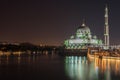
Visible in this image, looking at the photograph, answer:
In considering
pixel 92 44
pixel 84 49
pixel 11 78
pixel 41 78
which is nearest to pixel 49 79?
pixel 41 78

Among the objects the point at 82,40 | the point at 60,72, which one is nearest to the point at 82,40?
the point at 82,40

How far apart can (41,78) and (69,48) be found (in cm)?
9338

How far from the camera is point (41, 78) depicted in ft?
103

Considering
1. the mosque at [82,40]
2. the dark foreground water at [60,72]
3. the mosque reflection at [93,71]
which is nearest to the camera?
the mosque reflection at [93,71]

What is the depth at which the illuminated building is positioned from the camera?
12797cm

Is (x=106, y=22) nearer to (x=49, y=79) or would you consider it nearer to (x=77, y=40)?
(x=77, y=40)

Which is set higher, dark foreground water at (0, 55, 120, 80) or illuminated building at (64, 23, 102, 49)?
illuminated building at (64, 23, 102, 49)

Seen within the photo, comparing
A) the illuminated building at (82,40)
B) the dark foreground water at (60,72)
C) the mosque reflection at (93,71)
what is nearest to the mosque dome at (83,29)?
the illuminated building at (82,40)

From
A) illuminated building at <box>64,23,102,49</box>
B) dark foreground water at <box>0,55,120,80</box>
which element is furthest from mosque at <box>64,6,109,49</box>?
dark foreground water at <box>0,55,120,80</box>

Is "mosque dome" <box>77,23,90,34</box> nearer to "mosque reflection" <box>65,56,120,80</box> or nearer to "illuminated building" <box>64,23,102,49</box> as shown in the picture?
"illuminated building" <box>64,23,102,49</box>

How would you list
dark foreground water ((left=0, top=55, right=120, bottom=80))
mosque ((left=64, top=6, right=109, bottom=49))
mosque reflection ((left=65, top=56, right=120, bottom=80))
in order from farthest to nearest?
mosque ((left=64, top=6, right=109, bottom=49)), dark foreground water ((left=0, top=55, right=120, bottom=80)), mosque reflection ((left=65, top=56, right=120, bottom=80))

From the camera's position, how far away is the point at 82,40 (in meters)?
132

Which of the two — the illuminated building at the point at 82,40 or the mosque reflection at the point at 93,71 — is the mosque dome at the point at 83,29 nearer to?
the illuminated building at the point at 82,40

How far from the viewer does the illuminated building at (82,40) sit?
5038 inches
